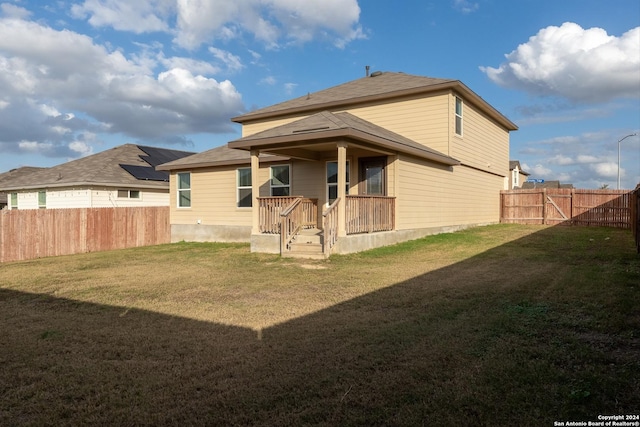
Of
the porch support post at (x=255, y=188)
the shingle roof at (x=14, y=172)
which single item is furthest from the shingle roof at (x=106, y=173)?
the porch support post at (x=255, y=188)

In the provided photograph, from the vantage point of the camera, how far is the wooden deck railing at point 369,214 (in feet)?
38.7

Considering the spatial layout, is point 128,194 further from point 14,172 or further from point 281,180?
point 14,172

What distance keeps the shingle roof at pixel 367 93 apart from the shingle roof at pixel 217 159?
245 cm

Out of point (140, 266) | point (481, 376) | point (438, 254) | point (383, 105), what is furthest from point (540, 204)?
point (481, 376)

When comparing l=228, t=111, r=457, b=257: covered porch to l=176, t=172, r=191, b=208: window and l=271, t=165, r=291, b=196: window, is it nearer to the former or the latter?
l=271, t=165, r=291, b=196: window

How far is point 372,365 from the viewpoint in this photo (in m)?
3.87

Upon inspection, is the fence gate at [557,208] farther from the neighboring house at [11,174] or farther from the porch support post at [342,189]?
the neighboring house at [11,174]

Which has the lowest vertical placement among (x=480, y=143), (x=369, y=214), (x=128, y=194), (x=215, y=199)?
(x=369, y=214)

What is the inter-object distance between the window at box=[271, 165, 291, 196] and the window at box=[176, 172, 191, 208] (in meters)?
4.59

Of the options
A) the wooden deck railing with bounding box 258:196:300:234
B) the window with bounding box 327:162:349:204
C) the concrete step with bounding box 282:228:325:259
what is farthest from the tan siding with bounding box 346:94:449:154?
the concrete step with bounding box 282:228:325:259

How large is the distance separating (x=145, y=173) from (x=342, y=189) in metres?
15.5

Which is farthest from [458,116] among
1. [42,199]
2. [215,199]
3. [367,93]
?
[42,199]

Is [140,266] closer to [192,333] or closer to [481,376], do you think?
[192,333]

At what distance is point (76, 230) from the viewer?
15.2 meters
